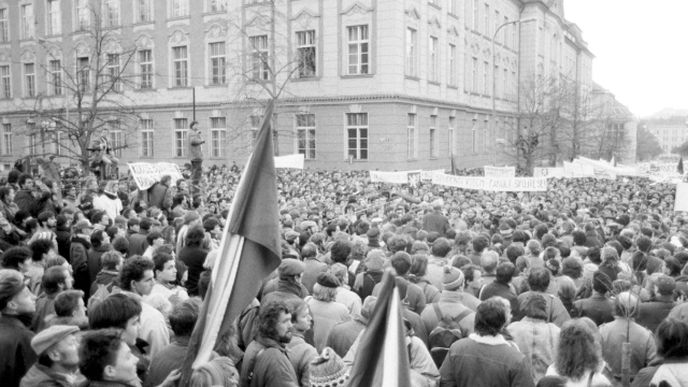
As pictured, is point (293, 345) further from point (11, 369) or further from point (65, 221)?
point (65, 221)

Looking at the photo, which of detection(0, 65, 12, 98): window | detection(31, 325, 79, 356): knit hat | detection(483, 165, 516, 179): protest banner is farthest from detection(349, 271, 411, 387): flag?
detection(0, 65, 12, 98): window

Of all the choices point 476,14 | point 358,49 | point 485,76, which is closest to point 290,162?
point 358,49

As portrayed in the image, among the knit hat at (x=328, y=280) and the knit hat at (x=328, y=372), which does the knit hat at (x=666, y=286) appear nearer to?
the knit hat at (x=328, y=280)

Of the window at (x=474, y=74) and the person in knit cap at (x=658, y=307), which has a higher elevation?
the window at (x=474, y=74)

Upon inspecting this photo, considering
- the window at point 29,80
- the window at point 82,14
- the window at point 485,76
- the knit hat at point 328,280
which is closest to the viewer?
the knit hat at point 328,280

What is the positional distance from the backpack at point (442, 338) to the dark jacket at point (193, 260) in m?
3.23

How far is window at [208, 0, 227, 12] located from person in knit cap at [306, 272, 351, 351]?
111 feet

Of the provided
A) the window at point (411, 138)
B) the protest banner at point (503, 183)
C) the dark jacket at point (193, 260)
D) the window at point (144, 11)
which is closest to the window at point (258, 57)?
the window at point (411, 138)

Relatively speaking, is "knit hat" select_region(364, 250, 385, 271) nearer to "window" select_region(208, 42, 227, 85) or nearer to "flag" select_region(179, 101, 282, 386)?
"flag" select_region(179, 101, 282, 386)

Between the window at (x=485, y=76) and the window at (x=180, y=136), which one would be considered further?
the window at (x=485, y=76)

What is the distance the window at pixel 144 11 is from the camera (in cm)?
4053

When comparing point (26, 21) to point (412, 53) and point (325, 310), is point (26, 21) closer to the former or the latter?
point (412, 53)

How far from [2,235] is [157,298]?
4.65 m

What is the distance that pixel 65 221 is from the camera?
1005 centimetres
